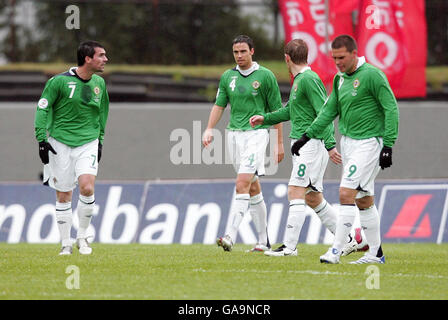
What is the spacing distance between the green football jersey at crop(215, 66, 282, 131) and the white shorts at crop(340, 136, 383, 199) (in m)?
2.10

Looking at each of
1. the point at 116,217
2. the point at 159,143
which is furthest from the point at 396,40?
the point at 116,217

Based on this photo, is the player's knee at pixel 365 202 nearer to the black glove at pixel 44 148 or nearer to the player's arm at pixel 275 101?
the player's arm at pixel 275 101

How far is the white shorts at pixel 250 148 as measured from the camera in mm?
11141

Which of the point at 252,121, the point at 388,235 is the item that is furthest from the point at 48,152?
the point at 388,235

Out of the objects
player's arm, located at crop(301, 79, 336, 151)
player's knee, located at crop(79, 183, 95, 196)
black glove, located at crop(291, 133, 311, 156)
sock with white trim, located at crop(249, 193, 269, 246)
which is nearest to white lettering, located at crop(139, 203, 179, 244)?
sock with white trim, located at crop(249, 193, 269, 246)

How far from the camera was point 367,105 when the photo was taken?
935cm

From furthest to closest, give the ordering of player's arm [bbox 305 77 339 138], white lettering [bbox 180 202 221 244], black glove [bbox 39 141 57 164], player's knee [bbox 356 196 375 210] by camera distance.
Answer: white lettering [bbox 180 202 221 244], black glove [bbox 39 141 57 164], player's arm [bbox 305 77 339 138], player's knee [bbox 356 196 375 210]

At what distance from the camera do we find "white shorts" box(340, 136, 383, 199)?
9250mm

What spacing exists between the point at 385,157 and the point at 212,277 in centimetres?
209

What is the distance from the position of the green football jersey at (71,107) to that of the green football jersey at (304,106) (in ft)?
6.89

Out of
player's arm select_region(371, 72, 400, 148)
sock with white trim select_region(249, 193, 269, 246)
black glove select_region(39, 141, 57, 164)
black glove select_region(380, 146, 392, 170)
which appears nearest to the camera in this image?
black glove select_region(380, 146, 392, 170)

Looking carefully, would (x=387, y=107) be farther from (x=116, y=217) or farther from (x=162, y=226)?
(x=116, y=217)

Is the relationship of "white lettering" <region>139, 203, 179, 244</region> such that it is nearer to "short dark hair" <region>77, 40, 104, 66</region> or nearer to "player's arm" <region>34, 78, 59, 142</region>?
"player's arm" <region>34, 78, 59, 142</region>

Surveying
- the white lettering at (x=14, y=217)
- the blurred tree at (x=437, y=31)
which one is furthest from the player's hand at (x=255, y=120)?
the blurred tree at (x=437, y=31)
